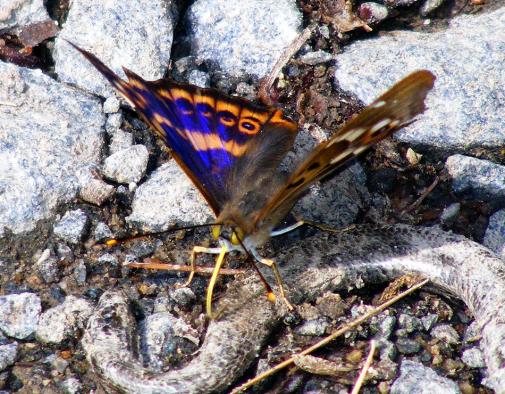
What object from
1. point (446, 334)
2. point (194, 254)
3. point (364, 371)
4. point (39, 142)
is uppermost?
point (39, 142)

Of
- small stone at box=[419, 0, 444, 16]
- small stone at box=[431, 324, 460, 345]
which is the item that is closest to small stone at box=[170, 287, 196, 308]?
small stone at box=[431, 324, 460, 345]

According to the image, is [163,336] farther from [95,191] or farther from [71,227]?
[95,191]

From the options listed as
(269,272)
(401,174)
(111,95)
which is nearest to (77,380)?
(269,272)

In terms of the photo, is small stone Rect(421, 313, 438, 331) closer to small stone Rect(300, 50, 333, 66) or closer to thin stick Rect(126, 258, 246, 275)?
thin stick Rect(126, 258, 246, 275)

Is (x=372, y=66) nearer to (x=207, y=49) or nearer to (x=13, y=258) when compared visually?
(x=207, y=49)

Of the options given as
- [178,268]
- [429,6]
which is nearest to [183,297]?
[178,268]

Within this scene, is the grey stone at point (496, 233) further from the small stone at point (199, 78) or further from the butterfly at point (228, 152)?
the small stone at point (199, 78)
